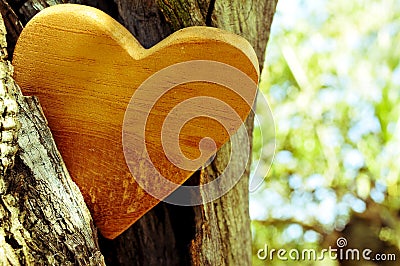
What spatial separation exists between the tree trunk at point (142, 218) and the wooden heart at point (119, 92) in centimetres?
3

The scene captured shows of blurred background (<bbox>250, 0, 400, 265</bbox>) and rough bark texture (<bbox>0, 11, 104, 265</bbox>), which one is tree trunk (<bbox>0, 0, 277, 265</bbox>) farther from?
blurred background (<bbox>250, 0, 400, 265</bbox>)

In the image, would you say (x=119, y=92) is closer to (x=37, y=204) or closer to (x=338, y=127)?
(x=37, y=204)

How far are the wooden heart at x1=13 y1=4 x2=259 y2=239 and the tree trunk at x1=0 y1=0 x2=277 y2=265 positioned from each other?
0.03 meters

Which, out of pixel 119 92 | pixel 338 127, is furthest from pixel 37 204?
pixel 338 127

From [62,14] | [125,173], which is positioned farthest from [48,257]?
[62,14]

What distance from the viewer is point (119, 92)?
576 millimetres

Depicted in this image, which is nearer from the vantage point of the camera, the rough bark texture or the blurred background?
the rough bark texture

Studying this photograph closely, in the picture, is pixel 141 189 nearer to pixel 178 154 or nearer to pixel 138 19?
pixel 178 154

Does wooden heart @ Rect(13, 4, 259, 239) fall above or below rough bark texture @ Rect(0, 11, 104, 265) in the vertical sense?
above

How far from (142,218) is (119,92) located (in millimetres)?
231

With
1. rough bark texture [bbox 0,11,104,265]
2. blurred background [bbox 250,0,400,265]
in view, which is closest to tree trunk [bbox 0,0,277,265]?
Result: rough bark texture [bbox 0,11,104,265]

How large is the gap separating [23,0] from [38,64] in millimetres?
131

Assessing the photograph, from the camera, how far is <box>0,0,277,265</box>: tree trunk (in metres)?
0.53

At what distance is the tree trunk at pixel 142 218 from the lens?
1.73 feet
